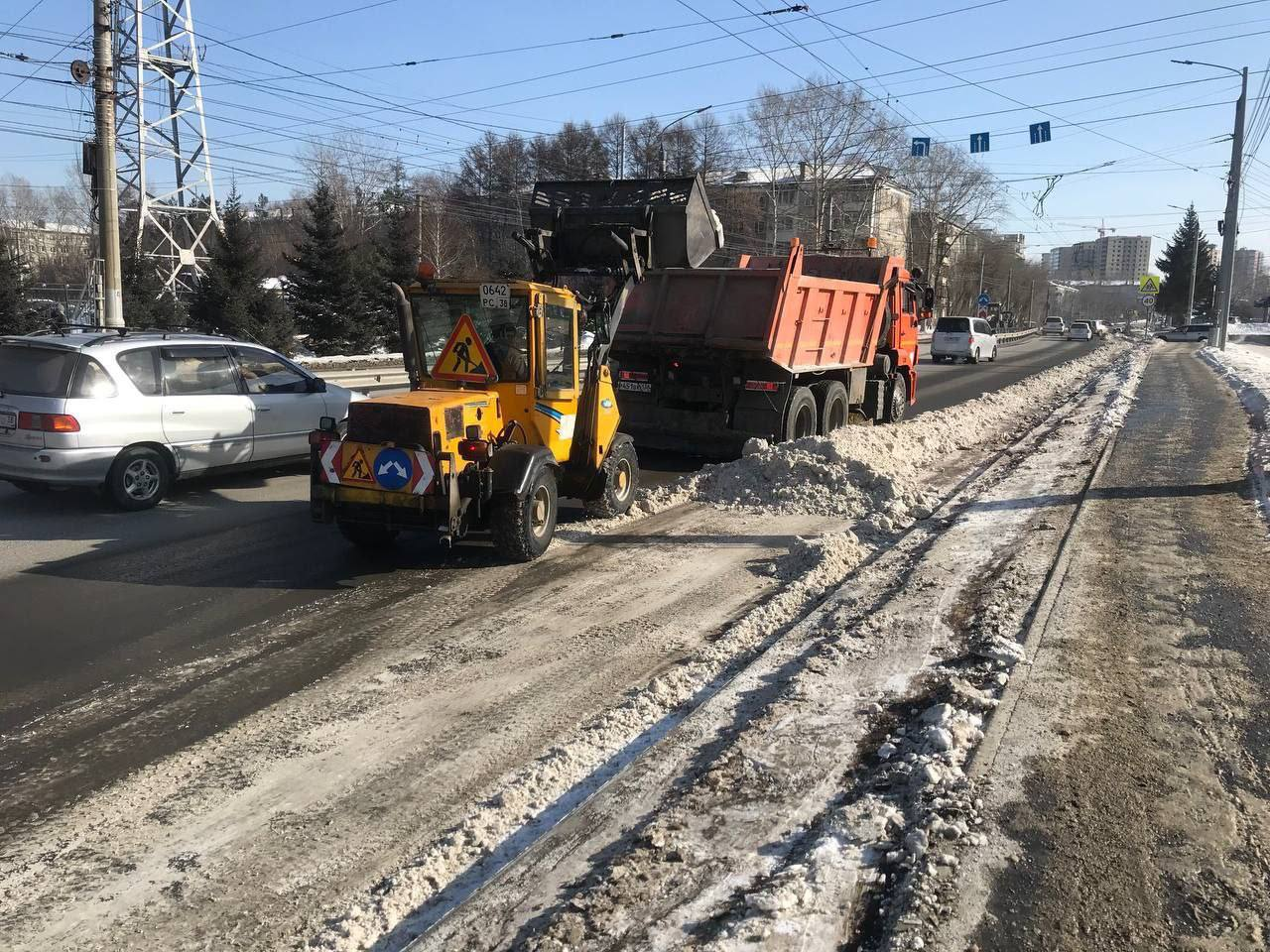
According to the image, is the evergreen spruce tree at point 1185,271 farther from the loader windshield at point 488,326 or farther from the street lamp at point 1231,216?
the loader windshield at point 488,326

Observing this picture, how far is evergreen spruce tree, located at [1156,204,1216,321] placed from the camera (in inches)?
4018

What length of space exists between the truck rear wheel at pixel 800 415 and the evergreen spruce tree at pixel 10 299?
21661 millimetres

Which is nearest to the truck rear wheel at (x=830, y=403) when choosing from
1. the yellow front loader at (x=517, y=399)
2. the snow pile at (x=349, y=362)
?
the yellow front loader at (x=517, y=399)

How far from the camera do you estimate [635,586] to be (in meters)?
7.12

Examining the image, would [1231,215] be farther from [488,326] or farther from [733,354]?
[488,326]

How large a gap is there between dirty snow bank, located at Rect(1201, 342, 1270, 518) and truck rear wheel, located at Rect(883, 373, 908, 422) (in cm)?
551

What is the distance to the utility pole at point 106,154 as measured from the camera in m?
16.8

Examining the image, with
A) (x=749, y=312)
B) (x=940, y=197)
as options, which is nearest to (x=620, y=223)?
(x=749, y=312)

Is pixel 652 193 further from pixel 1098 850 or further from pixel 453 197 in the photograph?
pixel 453 197

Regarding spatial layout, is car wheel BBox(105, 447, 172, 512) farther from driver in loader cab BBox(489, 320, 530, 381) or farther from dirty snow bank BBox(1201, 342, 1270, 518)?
dirty snow bank BBox(1201, 342, 1270, 518)

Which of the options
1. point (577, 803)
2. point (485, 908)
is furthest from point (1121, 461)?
point (485, 908)

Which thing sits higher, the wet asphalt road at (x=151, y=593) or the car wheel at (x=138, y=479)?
the car wheel at (x=138, y=479)

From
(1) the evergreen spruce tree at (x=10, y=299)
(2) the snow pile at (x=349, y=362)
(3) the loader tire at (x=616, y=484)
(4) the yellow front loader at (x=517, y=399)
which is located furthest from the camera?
(2) the snow pile at (x=349, y=362)

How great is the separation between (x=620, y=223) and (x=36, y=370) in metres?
5.79
